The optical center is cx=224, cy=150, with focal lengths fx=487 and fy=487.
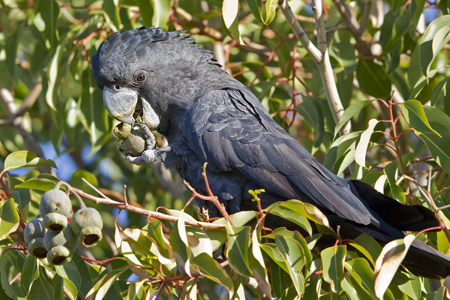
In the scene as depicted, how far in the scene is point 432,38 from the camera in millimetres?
2080

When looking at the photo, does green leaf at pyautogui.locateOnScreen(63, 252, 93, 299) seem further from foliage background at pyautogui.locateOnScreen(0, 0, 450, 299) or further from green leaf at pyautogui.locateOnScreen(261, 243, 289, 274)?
green leaf at pyautogui.locateOnScreen(261, 243, 289, 274)

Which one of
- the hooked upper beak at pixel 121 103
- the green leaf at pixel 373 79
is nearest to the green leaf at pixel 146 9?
the hooked upper beak at pixel 121 103

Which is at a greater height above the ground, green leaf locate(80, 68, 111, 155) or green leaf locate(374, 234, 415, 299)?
green leaf locate(374, 234, 415, 299)

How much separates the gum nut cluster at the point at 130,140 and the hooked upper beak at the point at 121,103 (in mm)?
93

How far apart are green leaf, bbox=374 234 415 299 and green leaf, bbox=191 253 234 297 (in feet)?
1.46

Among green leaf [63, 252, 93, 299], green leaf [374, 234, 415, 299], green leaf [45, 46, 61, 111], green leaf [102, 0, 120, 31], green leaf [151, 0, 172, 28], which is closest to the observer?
green leaf [374, 234, 415, 299]

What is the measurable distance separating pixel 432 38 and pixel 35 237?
1757mm

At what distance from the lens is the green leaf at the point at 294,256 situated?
5.08ft

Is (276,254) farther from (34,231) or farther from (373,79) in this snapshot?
(373,79)

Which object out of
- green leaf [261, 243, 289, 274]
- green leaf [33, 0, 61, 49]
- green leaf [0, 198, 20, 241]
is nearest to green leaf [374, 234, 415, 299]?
green leaf [261, 243, 289, 274]

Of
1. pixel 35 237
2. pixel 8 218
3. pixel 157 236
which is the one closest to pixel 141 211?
pixel 157 236

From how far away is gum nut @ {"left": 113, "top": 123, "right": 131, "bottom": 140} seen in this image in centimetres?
245

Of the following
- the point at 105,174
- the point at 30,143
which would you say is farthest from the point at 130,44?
the point at 105,174

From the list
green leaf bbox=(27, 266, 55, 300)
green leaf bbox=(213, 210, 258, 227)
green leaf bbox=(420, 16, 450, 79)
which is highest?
green leaf bbox=(420, 16, 450, 79)
